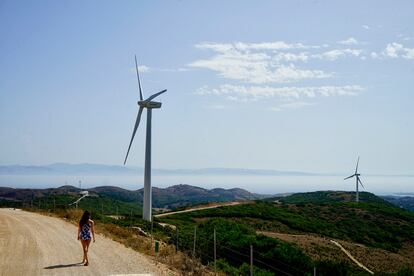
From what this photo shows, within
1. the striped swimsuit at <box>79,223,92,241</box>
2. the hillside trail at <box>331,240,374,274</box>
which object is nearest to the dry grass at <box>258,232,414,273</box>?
the hillside trail at <box>331,240,374,274</box>

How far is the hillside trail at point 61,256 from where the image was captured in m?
20.2

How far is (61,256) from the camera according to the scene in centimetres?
2355

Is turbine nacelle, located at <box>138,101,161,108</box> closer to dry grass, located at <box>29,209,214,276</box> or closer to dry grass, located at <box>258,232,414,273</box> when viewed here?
dry grass, located at <box>29,209,214,276</box>

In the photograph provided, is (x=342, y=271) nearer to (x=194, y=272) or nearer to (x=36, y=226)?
(x=194, y=272)

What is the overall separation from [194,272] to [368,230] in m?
64.4

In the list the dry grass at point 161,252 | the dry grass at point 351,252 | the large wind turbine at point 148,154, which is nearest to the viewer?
the dry grass at point 161,252

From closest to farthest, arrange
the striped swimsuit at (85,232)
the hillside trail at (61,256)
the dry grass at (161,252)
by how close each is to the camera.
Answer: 1. the hillside trail at (61,256)
2. the dry grass at (161,252)
3. the striped swimsuit at (85,232)

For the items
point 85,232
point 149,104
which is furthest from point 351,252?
point 85,232

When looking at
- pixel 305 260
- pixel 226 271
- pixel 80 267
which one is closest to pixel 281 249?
pixel 305 260

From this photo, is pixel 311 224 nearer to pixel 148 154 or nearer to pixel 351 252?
pixel 351 252

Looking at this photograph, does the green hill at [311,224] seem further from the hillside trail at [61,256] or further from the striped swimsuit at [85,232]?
the striped swimsuit at [85,232]

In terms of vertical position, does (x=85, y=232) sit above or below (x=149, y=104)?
below

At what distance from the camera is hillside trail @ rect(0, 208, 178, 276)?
20.2m

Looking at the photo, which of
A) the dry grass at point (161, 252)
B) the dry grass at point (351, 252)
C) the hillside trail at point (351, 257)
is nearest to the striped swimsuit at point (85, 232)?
the dry grass at point (161, 252)
